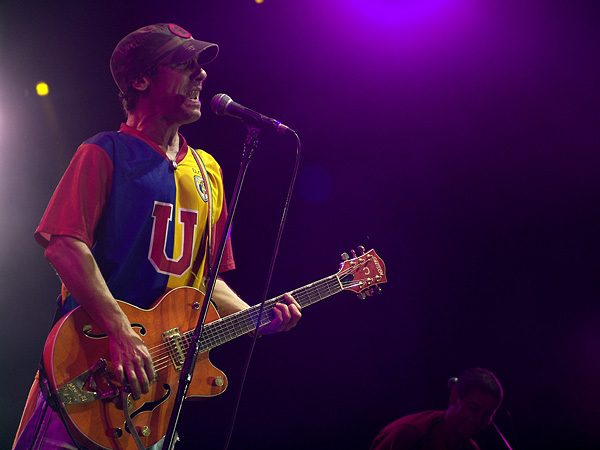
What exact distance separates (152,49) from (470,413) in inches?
129

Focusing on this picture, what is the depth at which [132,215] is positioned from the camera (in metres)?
2.10

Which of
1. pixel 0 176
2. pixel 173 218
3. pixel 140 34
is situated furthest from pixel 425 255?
pixel 0 176

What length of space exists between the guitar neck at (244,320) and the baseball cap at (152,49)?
124cm

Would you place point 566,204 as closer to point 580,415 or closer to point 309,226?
point 580,415

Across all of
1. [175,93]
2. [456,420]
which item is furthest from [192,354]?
[456,420]

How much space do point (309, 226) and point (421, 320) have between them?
1281 mm

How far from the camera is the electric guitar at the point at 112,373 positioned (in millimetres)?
1702

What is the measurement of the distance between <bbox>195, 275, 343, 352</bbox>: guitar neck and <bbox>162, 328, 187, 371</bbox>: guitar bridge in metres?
0.05

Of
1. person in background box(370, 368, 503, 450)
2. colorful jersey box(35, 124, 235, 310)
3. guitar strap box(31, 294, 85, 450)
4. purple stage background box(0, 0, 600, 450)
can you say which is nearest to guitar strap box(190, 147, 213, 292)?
colorful jersey box(35, 124, 235, 310)

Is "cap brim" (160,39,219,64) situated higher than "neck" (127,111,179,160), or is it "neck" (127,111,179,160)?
"cap brim" (160,39,219,64)

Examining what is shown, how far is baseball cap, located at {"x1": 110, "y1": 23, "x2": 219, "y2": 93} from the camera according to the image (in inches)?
90.0

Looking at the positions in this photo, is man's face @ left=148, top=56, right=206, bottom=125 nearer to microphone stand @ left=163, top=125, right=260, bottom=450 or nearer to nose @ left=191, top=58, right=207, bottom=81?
nose @ left=191, top=58, right=207, bottom=81

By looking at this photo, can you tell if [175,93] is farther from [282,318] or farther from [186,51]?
[282,318]

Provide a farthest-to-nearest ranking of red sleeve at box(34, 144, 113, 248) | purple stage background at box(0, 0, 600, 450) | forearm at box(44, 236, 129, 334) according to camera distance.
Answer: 1. purple stage background at box(0, 0, 600, 450)
2. red sleeve at box(34, 144, 113, 248)
3. forearm at box(44, 236, 129, 334)
